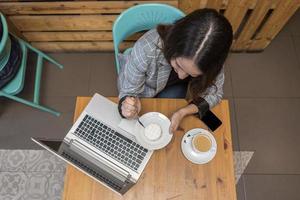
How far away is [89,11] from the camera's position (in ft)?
5.78

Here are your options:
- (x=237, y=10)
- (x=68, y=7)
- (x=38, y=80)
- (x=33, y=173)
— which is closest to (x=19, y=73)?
(x=38, y=80)

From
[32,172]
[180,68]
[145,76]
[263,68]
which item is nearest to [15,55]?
[32,172]

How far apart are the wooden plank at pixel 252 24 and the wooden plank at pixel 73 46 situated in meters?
0.86

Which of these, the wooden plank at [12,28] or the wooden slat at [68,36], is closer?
the wooden plank at [12,28]

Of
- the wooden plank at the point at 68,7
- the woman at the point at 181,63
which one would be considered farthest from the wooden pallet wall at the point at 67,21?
the woman at the point at 181,63

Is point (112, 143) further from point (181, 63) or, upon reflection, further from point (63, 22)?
point (63, 22)

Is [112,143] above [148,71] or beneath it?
beneath

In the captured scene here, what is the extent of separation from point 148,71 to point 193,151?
39cm

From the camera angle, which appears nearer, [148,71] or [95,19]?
[148,71]

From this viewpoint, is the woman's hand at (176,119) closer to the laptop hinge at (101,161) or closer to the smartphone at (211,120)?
the smartphone at (211,120)

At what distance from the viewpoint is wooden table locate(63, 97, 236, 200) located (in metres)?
1.06

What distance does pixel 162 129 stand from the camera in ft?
3.72

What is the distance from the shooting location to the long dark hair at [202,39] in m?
0.89

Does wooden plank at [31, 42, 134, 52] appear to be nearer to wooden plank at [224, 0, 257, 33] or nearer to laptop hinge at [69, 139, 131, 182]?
wooden plank at [224, 0, 257, 33]
